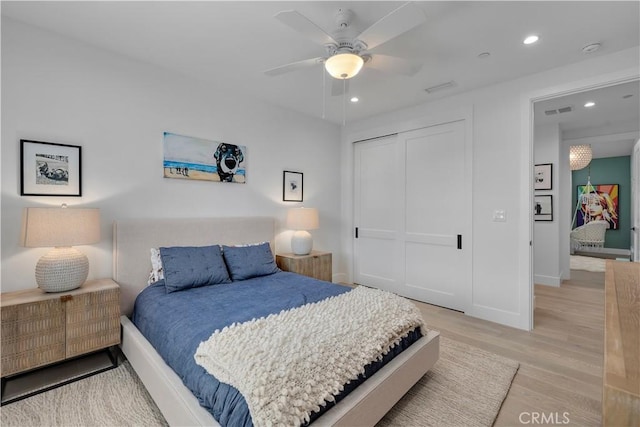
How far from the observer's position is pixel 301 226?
149 inches

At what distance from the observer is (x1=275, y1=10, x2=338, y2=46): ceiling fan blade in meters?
1.58

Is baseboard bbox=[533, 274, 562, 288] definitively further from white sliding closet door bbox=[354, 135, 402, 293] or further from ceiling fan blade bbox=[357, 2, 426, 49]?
ceiling fan blade bbox=[357, 2, 426, 49]

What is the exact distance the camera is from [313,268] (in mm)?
3746

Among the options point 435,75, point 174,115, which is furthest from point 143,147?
point 435,75

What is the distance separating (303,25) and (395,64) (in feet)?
2.74

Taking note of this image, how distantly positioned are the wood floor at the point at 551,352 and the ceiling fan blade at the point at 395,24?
2.40m

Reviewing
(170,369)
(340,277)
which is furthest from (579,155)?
(170,369)

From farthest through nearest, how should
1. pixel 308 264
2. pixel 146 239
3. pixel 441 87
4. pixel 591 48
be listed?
1. pixel 308 264
2. pixel 441 87
3. pixel 146 239
4. pixel 591 48

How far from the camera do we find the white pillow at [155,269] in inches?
105

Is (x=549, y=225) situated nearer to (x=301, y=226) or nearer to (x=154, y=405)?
(x=301, y=226)

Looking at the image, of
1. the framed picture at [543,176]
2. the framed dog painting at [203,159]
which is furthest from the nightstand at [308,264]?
the framed picture at [543,176]

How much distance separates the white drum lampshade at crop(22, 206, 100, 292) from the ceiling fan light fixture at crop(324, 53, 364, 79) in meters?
2.10

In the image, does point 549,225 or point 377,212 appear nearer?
point 377,212

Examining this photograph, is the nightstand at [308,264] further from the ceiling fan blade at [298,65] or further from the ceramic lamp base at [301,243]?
the ceiling fan blade at [298,65]
